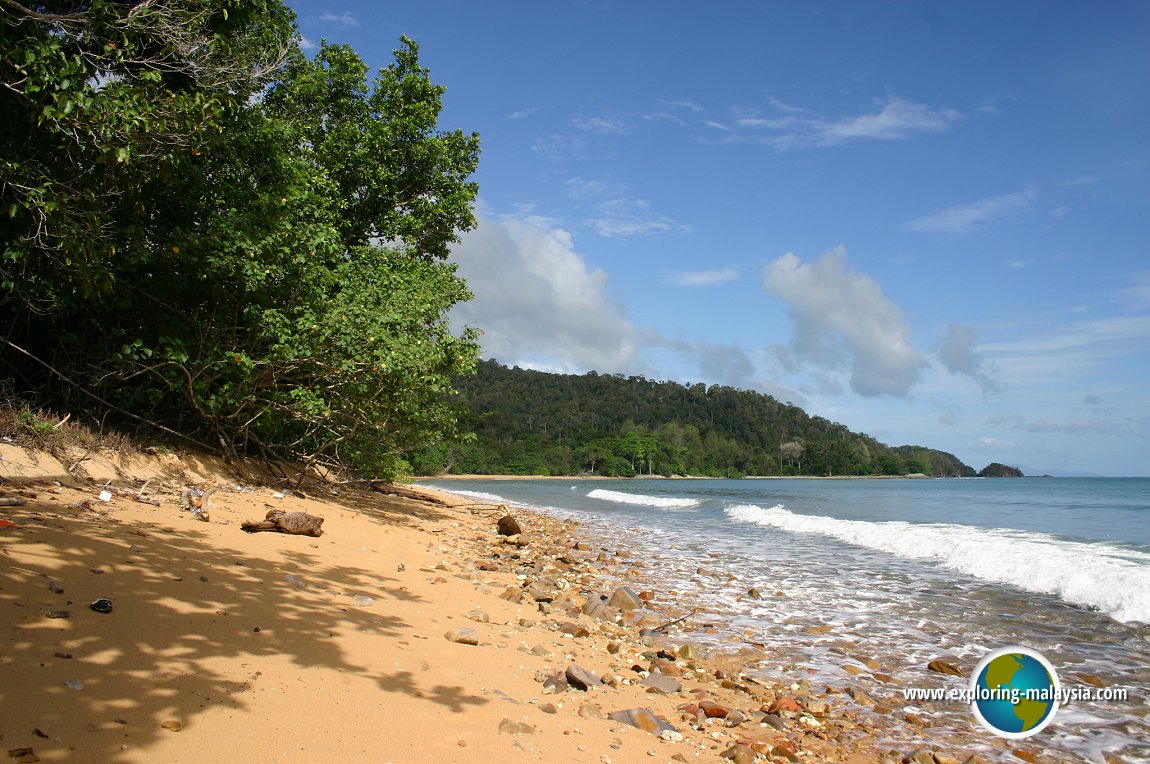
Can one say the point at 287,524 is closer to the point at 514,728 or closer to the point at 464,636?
the point at 464,636

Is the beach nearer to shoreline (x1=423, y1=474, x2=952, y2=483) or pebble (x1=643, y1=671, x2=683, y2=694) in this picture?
pebble (x1=643, y1=671, x2=683, y2=694)

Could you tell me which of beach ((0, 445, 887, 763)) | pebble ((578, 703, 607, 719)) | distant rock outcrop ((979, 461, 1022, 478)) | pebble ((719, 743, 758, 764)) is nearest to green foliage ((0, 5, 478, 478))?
beach ((0, 445, 887, 763))

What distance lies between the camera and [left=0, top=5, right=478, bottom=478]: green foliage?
24.1ft

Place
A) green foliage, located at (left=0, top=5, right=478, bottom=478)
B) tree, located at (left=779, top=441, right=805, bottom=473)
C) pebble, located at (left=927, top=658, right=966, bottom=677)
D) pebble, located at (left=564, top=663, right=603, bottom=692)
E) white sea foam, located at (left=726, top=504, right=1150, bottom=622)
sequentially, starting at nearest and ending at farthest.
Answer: pebble, located at (left=564, top=663, right=603, bottom=692)
pebble, located at (left=927, top=658, right=966, bottom=677)
green foliage, located at (left=0, top=5, right=478, bottom=478)
white sea foam, located at (left=726, top=504, right=1150, bottom=622)
tree, located at (left=779, top=441, right=805, bottom=473)

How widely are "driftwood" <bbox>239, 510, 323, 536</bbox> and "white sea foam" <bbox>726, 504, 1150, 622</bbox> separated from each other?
10.2 meters

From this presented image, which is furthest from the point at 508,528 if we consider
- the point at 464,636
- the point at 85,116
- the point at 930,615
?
the point at 85,116

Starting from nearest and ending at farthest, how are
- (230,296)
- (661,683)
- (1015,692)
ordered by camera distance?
(661,683) < (1015,692) < (230,296)

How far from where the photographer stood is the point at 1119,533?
1872 centimetres

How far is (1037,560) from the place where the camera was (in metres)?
11.0

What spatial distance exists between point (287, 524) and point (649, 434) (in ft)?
375

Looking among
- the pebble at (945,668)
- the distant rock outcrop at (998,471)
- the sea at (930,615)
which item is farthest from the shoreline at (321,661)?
the distant rock outcrop at (998,471)

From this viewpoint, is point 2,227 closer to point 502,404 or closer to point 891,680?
point 891,680

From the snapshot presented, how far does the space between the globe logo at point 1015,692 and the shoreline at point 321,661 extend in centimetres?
112

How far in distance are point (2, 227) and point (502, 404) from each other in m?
111
